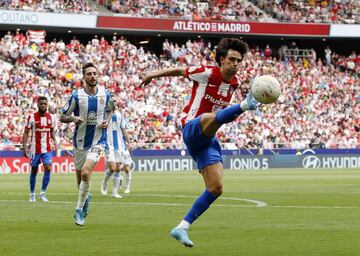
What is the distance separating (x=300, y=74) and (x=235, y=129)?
11135 mm

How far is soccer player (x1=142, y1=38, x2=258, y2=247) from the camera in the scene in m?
12.5

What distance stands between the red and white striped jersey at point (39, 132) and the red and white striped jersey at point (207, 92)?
11.4 metres

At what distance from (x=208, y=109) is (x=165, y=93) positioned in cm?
4068

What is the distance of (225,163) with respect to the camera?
50875mm

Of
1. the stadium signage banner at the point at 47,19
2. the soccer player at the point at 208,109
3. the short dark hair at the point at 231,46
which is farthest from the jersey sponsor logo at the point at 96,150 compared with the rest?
the stadium signage banner at the point at 47,19

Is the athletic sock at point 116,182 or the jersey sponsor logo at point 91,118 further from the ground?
the jersey sponsor logo at point 91,118

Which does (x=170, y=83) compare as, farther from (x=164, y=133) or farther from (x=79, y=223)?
(x=79, y=223)

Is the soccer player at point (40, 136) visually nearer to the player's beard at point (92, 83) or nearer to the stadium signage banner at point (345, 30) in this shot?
the player's beard at point (92, 83)

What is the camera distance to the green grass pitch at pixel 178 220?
12.0m

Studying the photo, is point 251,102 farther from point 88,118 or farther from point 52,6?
point 52,6

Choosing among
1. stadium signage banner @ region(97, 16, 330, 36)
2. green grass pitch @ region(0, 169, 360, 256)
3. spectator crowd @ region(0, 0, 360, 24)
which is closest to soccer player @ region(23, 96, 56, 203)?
green grass pitch @ region(0, 169, 360, 256)

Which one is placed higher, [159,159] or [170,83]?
[170,83]

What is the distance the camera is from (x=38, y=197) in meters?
24.5

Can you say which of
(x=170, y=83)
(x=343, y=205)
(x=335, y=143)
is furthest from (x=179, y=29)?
(x=343, y=205)
